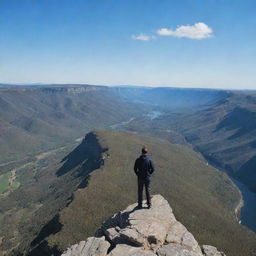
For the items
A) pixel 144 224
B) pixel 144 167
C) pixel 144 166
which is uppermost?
pixel 144 166

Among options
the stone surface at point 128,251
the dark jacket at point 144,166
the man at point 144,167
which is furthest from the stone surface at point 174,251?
the dark jacket at point 144,166

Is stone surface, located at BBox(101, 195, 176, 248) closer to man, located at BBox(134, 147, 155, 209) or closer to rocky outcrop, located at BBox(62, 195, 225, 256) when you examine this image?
rocky outcrop, located at BBox(62, 195, 225, 256)

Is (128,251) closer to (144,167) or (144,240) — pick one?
(144,240)

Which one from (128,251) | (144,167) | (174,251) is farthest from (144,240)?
(144,167)

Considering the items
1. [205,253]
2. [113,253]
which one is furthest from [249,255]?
[113,253]

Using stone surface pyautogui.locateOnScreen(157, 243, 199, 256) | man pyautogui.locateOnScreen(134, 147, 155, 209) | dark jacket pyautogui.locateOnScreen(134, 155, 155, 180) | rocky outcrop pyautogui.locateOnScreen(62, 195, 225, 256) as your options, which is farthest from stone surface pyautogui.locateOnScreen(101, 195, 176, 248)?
dark jacket pyautogui.locateOnScreen(134, 155, 155, 180)

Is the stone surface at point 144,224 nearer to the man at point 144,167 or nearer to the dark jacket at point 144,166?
the man at point 144,167
